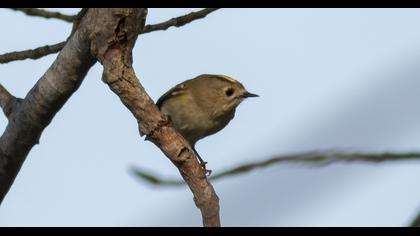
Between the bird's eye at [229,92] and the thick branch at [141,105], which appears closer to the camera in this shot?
the thick branch at [141,105]

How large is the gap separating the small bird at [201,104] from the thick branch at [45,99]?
68.0 inches

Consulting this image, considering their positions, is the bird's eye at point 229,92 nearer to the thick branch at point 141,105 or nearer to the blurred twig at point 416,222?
the thick branch at point 141,105

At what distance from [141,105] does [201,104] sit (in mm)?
2525

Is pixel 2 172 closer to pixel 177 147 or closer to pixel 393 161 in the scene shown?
pixel 177 147

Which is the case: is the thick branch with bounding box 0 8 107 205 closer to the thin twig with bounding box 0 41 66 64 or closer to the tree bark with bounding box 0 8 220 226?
the tree bark with bounding box 0 8 220 226

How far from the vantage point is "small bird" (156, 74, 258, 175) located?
13.6 feet

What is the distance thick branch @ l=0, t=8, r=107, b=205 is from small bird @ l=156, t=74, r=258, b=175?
1727 mm

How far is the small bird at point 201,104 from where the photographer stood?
4.15 meters

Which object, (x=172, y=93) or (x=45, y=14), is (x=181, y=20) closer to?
(x=45, y=14)

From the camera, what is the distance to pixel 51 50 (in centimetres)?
272

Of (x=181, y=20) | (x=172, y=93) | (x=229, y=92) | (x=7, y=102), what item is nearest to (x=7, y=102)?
(x=7, y=102)

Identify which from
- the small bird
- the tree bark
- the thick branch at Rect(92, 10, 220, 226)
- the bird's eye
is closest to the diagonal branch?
the tree bark

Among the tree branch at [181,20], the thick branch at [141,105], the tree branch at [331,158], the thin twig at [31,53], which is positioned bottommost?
the tree branch at [331,158]

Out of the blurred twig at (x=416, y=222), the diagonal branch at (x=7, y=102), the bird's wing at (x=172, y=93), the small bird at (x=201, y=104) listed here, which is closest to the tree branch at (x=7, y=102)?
the diagonal branch at (x=7, y=102)
